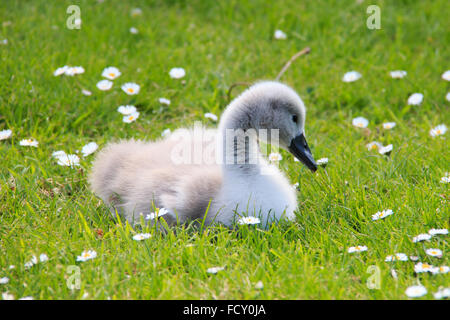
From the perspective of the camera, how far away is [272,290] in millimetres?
2875

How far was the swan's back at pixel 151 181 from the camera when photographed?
356 centimetres

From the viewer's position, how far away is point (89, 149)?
4488 mm

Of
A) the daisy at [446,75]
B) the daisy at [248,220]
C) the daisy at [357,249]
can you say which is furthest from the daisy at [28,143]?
the daisy at [446,75]

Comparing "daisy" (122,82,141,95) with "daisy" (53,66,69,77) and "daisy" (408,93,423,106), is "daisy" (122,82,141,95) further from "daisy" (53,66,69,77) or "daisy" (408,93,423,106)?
"daisy" (408,93,423,106)

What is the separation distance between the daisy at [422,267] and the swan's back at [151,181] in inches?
50.8

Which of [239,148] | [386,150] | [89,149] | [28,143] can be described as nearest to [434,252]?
[239,148]

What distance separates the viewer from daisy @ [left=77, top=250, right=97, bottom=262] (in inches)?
121

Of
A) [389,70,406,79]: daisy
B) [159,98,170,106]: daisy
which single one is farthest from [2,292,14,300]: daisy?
[389,70,406,79]: daisy

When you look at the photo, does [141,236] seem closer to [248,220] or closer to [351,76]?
[248,220]

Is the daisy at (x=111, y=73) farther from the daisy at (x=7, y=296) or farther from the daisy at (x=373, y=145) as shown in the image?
the daisy at (x=7, y=296)

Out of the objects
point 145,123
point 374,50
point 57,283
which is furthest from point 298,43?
point 57,283

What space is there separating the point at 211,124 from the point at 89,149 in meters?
1.20

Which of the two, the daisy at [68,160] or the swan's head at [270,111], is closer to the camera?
the swan's head at [270,111]
